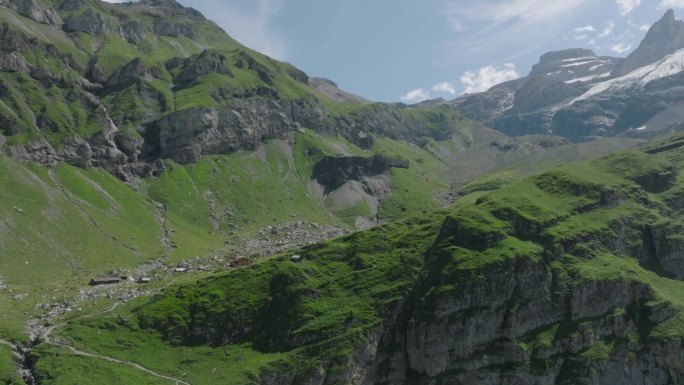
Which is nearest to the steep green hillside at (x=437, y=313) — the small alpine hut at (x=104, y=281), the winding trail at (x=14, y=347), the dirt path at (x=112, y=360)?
the dirt path at (x=112, y=360)

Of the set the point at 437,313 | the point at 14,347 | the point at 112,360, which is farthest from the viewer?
the point at 437,313

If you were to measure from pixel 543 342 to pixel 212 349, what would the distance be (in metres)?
71.0

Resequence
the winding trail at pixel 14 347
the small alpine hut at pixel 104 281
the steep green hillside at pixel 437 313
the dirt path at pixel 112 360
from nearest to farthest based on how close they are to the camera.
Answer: the winding trail at pixel 14 347 → the dirt path at pixel 112 360 → the steep green hillside at pixel 437 313 → the small alpine hut at pixel 104 281

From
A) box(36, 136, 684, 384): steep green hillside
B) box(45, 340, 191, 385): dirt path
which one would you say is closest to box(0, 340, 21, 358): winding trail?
box(36, 136, 684, 384): steep green hillside

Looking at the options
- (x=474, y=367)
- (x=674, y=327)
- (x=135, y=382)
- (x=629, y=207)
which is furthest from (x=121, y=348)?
(x=629, y=207)

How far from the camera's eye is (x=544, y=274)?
138 metres

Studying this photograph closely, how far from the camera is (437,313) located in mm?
130000

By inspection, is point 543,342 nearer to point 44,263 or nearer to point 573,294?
point 573,294

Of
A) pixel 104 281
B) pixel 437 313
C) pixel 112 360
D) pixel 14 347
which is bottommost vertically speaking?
pixel 437 313

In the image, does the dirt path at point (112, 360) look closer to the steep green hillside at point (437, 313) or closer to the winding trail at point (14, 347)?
the steep green hillside at point (437, 313)

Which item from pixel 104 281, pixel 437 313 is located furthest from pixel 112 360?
pixel 437 313

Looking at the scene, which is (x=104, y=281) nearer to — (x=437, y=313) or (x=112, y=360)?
(x=112, y=360)

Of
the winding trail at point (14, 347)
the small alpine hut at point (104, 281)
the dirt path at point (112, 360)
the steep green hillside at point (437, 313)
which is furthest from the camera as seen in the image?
the small alpine hut at point (104, 281)

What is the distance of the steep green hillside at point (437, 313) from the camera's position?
405ft
